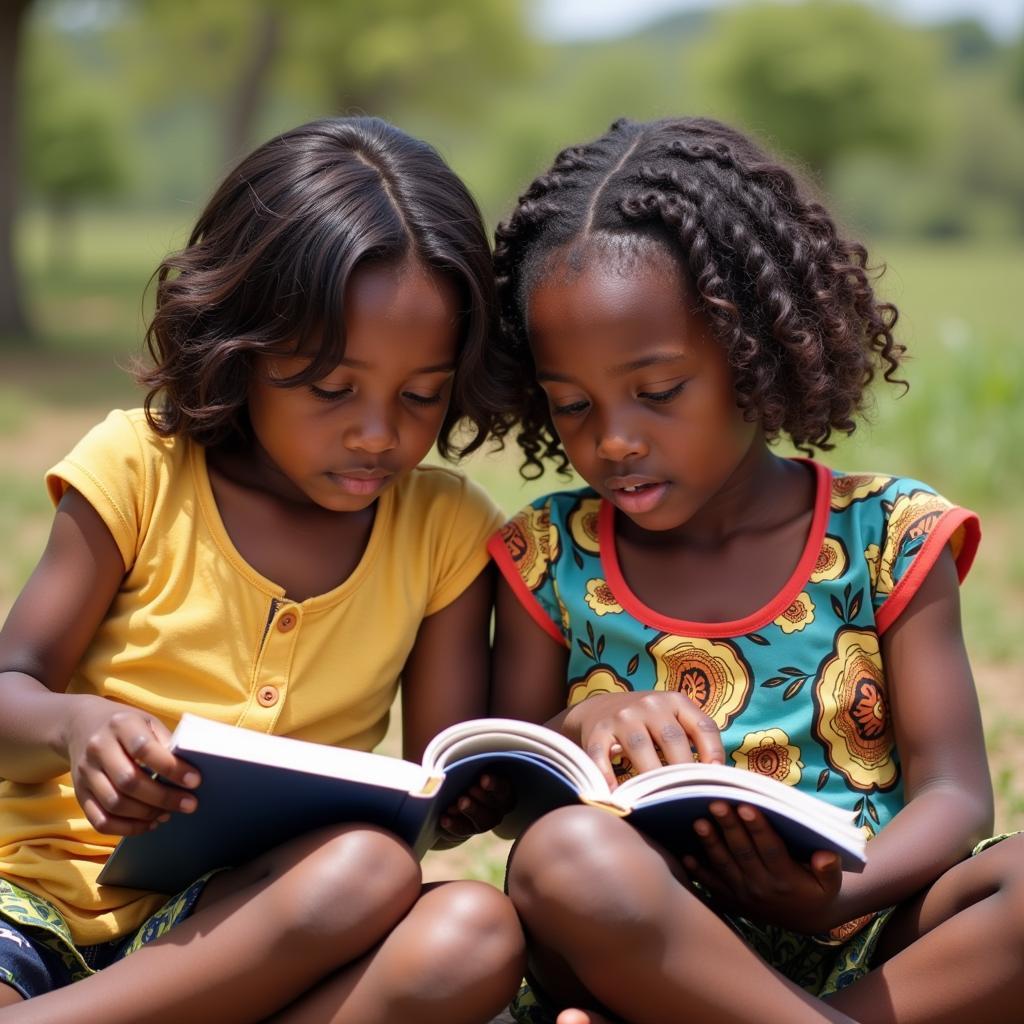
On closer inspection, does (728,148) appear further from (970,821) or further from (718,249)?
(970,821)

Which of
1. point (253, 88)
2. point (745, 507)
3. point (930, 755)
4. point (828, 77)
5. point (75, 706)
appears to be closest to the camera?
point (75, 706)

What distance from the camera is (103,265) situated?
18.7m

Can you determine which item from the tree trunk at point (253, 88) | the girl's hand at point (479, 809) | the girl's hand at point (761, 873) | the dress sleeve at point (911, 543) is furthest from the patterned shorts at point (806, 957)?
the tree trunk at point (253, 88)

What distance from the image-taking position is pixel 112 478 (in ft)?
6.18

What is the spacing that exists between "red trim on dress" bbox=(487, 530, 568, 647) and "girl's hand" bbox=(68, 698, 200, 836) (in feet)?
2.02

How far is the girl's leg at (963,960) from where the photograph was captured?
61.0 inches

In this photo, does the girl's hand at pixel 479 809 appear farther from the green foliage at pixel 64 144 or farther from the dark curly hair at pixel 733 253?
the green foliage at pixel 64 144

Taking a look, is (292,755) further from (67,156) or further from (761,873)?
(67,156)

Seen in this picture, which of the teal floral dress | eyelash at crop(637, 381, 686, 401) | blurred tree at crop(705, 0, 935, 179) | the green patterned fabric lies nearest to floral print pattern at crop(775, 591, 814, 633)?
the teal floral dress

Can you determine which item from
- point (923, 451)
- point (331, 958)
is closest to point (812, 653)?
point (331, 958)

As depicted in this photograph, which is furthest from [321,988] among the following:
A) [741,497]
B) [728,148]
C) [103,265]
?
[103,265]

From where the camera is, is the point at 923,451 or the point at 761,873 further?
the point at 923,451

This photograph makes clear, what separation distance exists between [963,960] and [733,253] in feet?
3.02

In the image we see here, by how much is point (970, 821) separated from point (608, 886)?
558 millimetres
